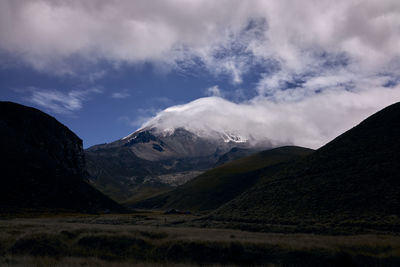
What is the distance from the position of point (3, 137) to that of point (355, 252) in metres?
98.8

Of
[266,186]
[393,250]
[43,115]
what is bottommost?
[393,250]

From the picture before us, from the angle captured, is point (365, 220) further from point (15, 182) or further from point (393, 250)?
point (15, 182)

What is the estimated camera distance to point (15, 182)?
78062mm

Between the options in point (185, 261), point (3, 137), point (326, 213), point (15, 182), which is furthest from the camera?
point (3, 137)

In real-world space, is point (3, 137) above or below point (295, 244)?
above

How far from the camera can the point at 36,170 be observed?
281 ft

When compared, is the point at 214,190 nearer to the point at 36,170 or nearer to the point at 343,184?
the point at 36,170

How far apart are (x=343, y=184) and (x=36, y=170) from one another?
259 ft

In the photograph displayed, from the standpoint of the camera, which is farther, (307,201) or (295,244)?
(307,201)

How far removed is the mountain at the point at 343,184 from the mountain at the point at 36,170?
5018 centimetres

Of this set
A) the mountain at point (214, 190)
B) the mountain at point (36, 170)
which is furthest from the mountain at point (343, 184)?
the mountain at point (214, 190)

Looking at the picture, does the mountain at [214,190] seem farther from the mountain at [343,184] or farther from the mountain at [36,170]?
the mountain at [343,184]

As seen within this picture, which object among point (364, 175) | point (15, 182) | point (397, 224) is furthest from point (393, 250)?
point (15, 182)

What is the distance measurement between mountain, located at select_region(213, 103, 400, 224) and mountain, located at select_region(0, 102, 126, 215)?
50179 millimetres
